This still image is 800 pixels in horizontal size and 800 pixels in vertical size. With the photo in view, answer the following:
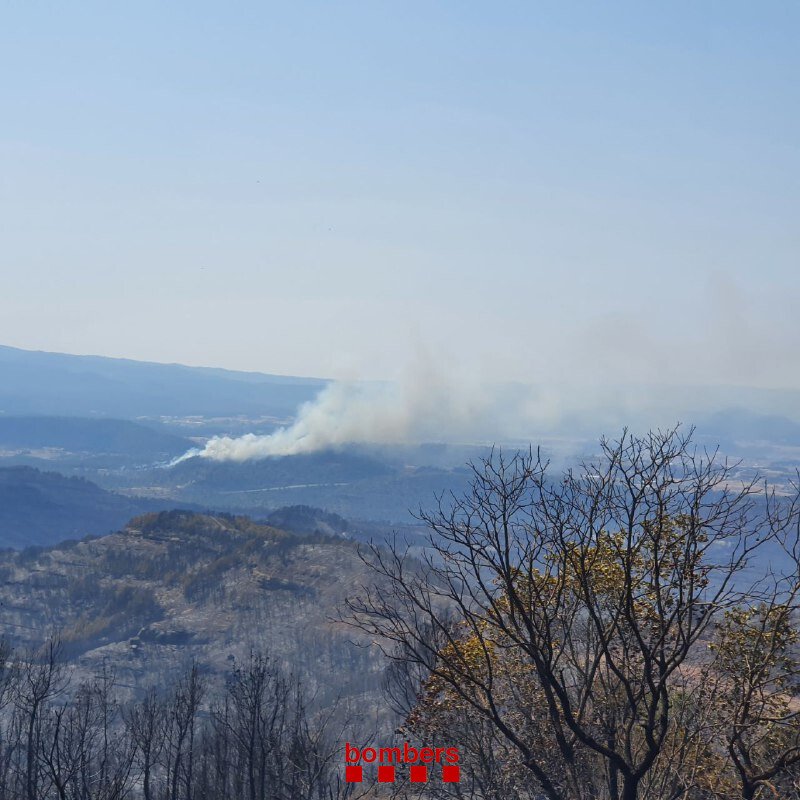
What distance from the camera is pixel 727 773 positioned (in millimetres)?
14641

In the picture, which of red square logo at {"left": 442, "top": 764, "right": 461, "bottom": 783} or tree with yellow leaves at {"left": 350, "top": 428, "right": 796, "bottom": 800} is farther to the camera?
red square logo at {"left": 442, "top": 764, "right": 461, "bottom": 783}

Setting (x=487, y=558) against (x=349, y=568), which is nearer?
(x=487, y=558)

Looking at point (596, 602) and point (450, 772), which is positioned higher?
point (596, 602)

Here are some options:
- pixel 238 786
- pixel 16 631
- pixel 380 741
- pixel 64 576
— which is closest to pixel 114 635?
pixel 16 631

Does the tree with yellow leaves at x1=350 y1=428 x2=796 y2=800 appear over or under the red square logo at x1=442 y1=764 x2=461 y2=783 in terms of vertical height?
over

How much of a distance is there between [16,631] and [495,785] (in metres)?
99.4

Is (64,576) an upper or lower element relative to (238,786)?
lower

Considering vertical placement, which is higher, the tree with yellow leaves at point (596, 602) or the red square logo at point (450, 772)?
the tree with yellow leaves at point (596, 602)

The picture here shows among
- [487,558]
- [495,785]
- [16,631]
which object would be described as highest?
[487,558]

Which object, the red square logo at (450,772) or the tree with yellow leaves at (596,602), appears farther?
the red square logo at (450,772)

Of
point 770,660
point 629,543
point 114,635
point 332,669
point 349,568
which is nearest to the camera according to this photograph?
point 629,543

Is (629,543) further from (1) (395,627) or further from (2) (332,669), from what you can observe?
(2) (332,669)

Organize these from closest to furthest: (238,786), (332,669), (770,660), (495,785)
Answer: (770,660), (495,785), (238,786), (332,669)

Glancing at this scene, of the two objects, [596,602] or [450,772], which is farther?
[450,772]
